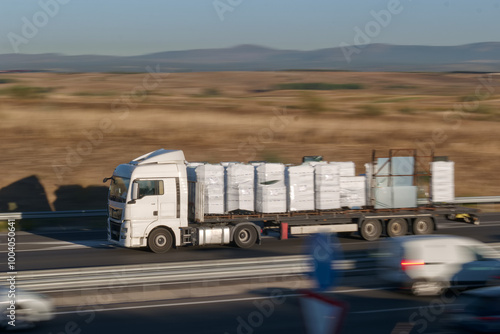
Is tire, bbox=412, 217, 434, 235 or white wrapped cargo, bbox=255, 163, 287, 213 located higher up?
white wrapped cargo, bbox=255, 163, 287, 213

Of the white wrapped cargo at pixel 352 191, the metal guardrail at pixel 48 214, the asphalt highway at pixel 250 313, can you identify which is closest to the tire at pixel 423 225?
the white wrapped cargo at pixel 352 191

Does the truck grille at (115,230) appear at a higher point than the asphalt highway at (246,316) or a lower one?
higher

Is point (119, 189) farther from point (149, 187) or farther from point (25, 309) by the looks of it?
point (25, 309)

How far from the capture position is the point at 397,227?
2097 cm

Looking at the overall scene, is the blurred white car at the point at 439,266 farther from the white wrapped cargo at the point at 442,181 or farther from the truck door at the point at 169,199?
the white wrapped cargo at the point at 442,181

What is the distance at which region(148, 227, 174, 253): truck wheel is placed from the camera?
18719 mm

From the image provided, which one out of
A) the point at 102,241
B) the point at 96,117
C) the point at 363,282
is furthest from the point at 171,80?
the point at 363,282

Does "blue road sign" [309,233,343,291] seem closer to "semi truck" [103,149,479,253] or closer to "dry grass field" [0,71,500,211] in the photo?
"semi truck" [103,149,479,253]

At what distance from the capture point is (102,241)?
21219mm

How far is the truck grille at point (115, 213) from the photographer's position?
18.7 metres

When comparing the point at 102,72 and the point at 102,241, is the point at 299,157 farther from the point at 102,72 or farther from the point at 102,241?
the point at 102,72

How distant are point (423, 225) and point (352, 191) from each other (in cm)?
272

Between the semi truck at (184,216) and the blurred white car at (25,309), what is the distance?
25.7 ft

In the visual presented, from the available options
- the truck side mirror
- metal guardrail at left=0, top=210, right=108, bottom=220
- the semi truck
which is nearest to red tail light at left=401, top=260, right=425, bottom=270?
the semi truck
